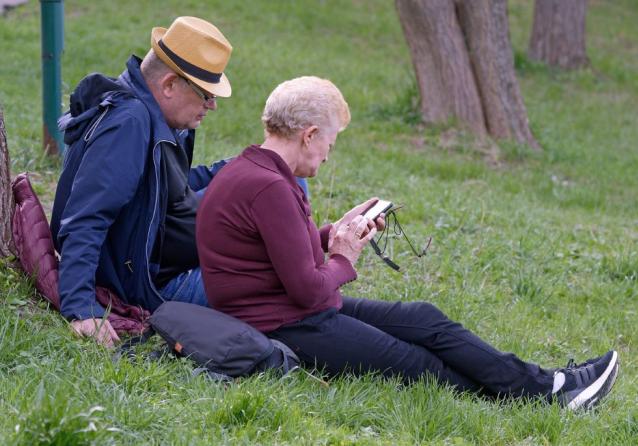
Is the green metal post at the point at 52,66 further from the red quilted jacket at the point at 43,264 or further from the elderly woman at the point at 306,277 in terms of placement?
the elderly woman at the point at 306,277

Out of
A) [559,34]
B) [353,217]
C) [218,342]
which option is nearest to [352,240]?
[353,217]

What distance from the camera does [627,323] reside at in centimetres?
573

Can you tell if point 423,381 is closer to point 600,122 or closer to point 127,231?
point 127,231

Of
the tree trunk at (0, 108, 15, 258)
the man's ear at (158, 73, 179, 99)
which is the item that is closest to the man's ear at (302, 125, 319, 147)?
the man's ear at (158, 73, 179, 99)

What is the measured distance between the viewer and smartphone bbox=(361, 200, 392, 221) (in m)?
4.18

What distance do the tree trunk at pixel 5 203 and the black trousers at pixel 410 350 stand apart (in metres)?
1.28

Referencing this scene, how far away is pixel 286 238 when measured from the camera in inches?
146

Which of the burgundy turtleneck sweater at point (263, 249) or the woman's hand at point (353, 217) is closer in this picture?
the burgundy turtleneck sweater at point (263, 249)

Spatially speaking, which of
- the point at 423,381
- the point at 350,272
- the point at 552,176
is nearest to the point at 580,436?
the point at 423,381

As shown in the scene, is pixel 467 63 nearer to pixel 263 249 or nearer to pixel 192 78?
pixel 192 78

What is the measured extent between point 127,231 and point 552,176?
6929 mm

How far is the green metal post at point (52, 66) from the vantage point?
6.70 meters

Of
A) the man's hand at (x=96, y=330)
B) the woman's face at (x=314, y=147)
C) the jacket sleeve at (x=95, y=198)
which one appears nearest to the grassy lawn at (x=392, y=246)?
the man's hand at (x=96, y=330)

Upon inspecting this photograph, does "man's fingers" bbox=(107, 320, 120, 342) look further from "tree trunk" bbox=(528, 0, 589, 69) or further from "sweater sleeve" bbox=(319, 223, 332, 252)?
"tree trunk" bbox=(528, 0, 589, 69)
